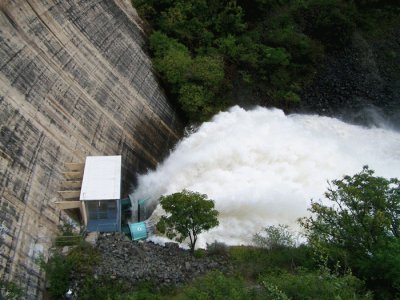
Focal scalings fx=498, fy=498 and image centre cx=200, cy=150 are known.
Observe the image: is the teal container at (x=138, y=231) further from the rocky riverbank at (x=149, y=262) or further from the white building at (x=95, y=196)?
the white building at (x=95, y=196)

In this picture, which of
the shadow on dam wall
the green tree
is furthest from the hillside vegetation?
the shadow on dam wall

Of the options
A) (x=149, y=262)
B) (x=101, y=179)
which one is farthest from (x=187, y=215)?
(x=101, y=179)

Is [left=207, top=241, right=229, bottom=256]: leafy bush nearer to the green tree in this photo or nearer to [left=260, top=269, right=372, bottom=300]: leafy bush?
the green tree

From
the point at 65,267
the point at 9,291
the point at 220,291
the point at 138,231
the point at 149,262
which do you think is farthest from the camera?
the point at 138,231

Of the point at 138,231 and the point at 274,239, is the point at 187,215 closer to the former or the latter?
the point at 138,231

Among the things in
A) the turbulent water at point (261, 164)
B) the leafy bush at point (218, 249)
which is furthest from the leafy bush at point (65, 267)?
the turbulent water at point (261, 164)

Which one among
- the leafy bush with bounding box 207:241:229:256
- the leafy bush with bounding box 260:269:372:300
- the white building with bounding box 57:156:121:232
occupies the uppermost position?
the white building with bounding box 57:156:121:232

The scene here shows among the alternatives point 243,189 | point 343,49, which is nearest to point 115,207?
point 243,189

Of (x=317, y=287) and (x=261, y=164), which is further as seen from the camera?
(x=261, y=164)

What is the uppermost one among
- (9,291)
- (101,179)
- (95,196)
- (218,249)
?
(101,179)
